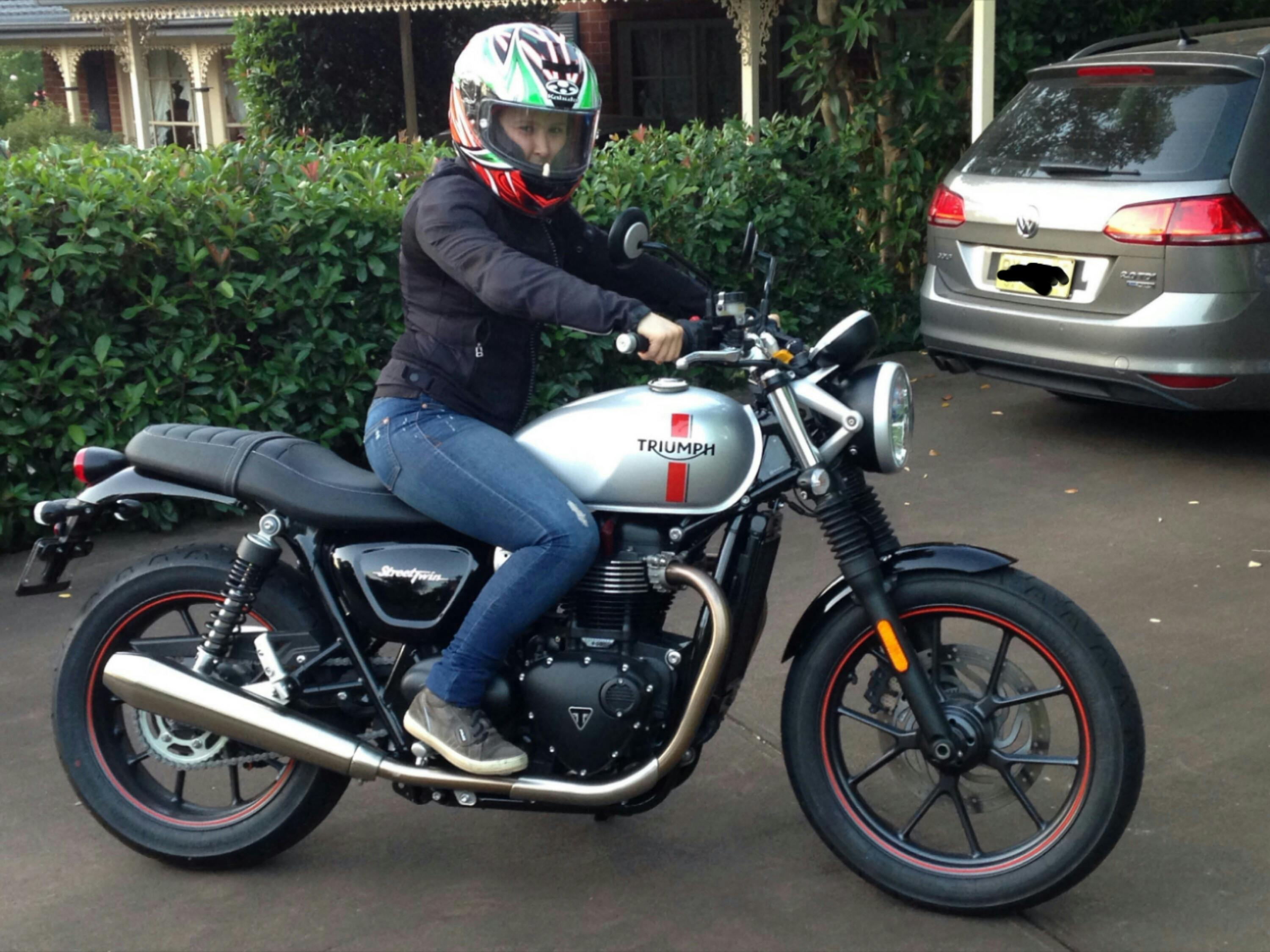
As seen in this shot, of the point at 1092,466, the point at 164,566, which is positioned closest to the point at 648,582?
the point at 164,566

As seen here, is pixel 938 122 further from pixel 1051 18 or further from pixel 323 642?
pixel 323 642

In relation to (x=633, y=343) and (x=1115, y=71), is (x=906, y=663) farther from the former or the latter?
(x=1115, y=71)

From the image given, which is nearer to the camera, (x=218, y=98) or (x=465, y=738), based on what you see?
(x=465, y=738)

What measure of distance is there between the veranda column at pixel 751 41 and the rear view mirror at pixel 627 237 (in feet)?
29.9

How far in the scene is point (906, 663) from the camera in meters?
3.14

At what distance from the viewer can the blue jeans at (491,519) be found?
10.3 feet

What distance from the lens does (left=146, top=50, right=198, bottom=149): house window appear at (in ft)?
84.8

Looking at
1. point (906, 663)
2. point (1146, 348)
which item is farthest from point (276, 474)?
point (1146, 348)

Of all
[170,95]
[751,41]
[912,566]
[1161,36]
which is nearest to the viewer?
[912,566]

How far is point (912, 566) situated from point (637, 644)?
24.8 inches

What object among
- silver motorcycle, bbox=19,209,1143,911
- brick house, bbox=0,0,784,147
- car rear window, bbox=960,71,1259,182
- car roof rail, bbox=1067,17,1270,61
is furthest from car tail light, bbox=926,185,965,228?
brick house, bbox=0,0,784,147

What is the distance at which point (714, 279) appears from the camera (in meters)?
7.87

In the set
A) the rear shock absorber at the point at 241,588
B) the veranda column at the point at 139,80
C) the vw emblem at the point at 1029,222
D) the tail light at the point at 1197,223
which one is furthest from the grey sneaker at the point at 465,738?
the veranda column at the point at 139,80

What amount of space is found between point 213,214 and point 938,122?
212 inches
